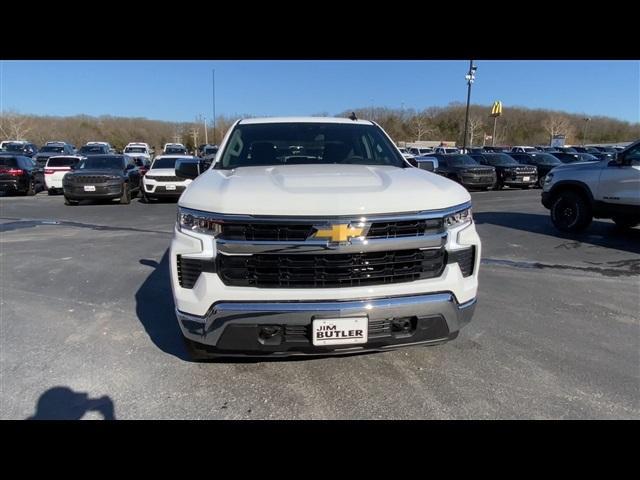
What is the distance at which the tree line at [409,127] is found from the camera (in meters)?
73.9

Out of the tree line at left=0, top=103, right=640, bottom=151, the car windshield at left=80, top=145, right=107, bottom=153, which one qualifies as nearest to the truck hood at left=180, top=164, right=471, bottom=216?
the car windshield at left=80, top=145, right=107, bottom=153

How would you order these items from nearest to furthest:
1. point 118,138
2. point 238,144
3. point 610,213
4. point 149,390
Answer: point 149,390
point 238,144
point 610,213
point 118,138

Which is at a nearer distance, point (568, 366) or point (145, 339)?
point (568, 366)

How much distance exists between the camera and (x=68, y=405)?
9.14 feet

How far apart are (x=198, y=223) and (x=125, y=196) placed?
13.0 meters

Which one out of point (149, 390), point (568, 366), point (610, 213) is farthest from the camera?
point (610, 213)

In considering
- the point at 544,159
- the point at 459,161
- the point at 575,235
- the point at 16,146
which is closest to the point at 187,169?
the point at 575,235

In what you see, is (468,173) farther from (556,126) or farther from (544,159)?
(556,126)

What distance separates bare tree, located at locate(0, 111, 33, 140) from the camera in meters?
62.1

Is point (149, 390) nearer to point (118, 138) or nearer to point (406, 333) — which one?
point (406, 333)

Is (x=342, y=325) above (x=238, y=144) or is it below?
below
